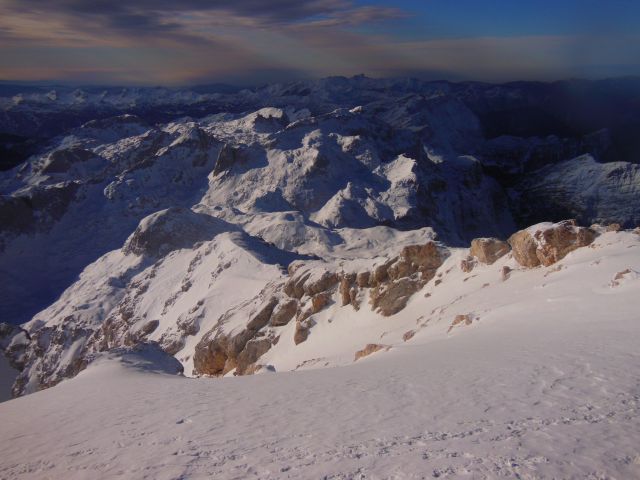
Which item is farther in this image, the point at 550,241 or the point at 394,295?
the point at 394,295

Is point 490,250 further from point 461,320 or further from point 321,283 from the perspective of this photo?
point 321,283

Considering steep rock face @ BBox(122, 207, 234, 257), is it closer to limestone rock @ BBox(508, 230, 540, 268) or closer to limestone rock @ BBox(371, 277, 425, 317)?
limestone rock @ BBox(371, 277, 425, 317)

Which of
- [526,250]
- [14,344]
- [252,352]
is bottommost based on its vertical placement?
[14,344]

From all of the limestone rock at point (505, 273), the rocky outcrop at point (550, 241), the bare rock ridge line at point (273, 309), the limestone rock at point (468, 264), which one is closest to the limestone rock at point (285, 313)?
the bare rock ridge line at point (273, 309)

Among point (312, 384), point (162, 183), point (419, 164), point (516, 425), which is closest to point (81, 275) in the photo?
point (162, 183)

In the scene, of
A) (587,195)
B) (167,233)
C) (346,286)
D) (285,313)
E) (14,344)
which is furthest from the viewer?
(587,195)

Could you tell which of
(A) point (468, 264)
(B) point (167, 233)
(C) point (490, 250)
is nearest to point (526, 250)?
(C) point (490, 250)
